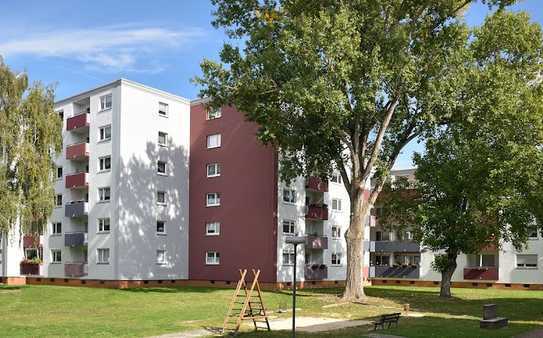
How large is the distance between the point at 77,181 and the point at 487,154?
107 ft

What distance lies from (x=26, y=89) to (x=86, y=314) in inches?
843

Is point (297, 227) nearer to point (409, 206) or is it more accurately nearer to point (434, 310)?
point (409, 206)

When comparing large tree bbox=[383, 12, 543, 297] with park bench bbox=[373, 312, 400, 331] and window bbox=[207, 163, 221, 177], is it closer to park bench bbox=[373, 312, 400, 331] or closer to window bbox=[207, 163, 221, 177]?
park bench bbox=[373, 312, 400, 331]

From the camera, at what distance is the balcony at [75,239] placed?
50.0 m

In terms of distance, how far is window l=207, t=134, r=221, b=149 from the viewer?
50500 millimetres

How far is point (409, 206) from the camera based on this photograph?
125ft

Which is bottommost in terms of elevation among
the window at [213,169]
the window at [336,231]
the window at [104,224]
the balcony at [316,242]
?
the balcony at [316,242]

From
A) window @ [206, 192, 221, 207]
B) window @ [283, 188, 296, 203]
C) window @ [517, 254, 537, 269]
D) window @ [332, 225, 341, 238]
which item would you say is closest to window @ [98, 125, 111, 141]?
window @ [206, 192, 221, 207]

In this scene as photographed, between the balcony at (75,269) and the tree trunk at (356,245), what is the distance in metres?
24.7

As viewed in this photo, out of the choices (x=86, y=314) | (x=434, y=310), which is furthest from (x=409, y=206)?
(x=86, y=314)

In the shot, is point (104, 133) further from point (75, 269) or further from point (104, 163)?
point (75, 269)

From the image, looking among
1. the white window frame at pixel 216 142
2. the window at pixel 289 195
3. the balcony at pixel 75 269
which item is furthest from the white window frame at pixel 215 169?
the balcony at pixel 75 269

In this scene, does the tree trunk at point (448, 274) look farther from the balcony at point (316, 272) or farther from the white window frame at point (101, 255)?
the white window frame at point (101, 255)

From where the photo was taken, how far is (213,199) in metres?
50.6
